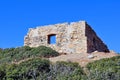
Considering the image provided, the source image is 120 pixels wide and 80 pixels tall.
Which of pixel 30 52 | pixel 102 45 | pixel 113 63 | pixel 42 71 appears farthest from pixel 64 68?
pixel 102 45

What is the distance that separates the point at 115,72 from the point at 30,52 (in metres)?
9.08

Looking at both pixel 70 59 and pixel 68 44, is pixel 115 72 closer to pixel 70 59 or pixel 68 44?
pixel 70 59

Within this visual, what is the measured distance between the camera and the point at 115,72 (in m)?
21.0

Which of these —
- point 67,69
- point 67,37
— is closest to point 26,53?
point 67,37

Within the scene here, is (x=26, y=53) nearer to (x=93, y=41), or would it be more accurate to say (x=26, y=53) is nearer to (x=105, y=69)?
(x=93, y=41)

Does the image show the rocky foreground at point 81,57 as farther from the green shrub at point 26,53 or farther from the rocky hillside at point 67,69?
the green shrub at point 26,53

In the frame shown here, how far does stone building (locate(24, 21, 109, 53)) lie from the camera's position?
96.1 ft

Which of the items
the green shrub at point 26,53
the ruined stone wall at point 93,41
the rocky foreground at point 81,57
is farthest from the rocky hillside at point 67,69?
the ruined stone wall at point 93,41

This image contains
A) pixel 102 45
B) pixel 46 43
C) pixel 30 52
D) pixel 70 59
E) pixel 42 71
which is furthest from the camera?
pixel 102 45

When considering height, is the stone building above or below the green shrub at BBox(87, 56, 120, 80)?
above

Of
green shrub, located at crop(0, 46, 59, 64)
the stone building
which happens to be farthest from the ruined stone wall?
green shrub, located at crop(0, 46, 59, 64)

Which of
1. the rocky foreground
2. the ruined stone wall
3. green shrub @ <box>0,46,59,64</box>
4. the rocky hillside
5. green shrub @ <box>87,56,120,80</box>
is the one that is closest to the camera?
green shrub @ <box>87,56,120,80</box>

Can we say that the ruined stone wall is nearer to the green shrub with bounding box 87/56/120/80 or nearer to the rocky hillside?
the rocky hillside

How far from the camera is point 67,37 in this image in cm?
2994
